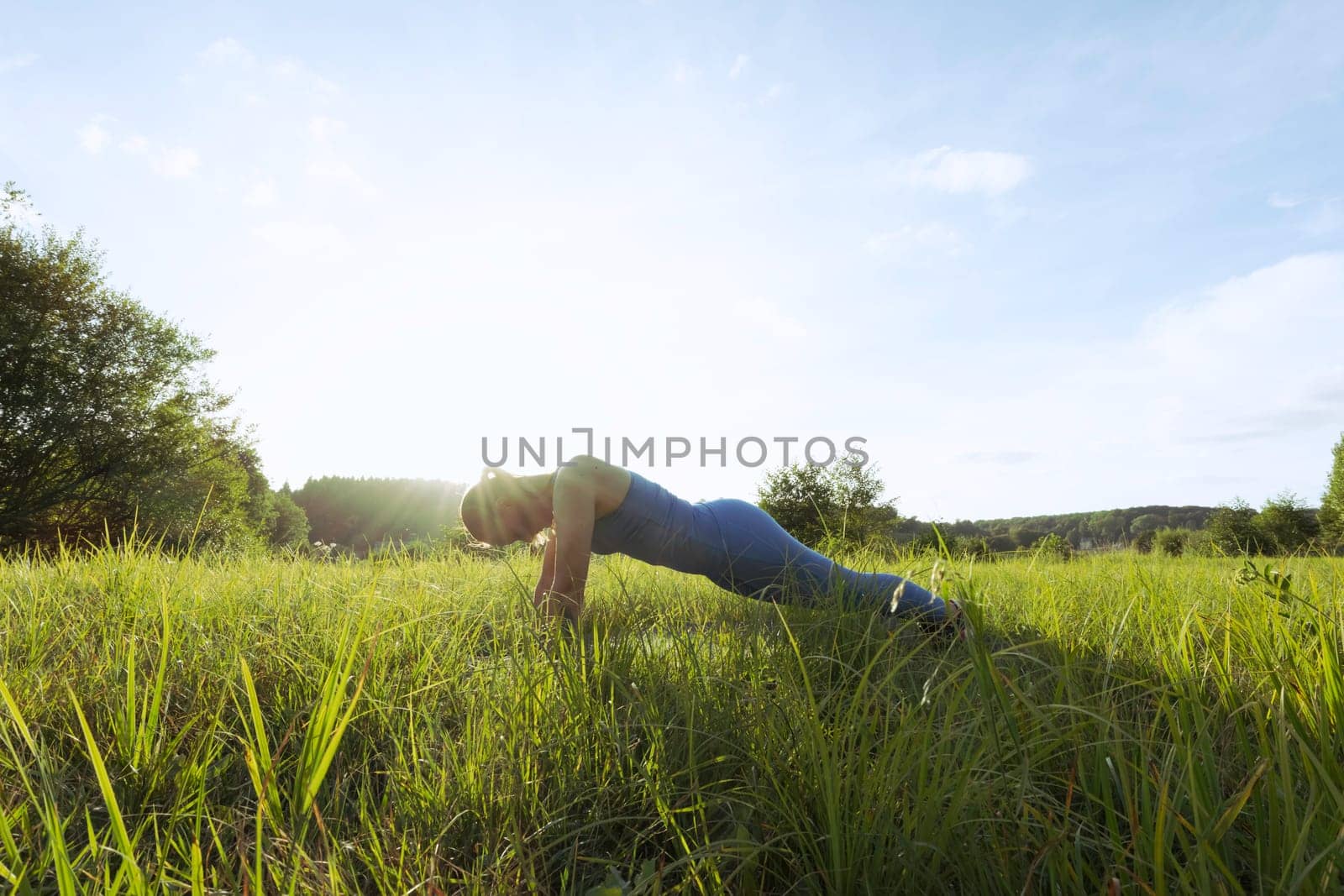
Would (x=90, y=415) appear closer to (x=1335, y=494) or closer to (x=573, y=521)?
(x=573, y=521)

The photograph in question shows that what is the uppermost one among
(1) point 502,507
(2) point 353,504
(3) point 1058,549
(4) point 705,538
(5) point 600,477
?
(2) point 353,504

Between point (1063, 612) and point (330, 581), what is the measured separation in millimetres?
3199

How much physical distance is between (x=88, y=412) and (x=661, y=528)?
2249cm

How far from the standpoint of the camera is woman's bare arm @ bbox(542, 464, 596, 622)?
10.3 feet

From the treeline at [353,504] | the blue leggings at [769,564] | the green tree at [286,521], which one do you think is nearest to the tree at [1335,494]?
the blue leggings at [769,564]

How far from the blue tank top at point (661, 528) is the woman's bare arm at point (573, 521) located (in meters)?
0.26

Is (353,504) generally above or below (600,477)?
above

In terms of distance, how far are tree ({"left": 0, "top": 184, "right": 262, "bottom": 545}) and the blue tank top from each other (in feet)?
55.6

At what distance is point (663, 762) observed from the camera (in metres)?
1.37

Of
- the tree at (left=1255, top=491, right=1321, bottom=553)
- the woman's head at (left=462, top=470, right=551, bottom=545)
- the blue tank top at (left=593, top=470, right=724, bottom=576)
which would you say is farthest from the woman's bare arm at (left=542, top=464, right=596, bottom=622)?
the tree at (left=1255, top=491, right=1321, bottom=553)

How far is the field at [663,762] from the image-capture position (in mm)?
978

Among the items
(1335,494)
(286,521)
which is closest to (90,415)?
(286,521)

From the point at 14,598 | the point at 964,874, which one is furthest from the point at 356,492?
the point at 964,874

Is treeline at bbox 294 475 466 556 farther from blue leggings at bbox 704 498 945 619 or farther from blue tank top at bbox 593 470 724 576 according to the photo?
blue leggings at bbox 704 498 945 619
